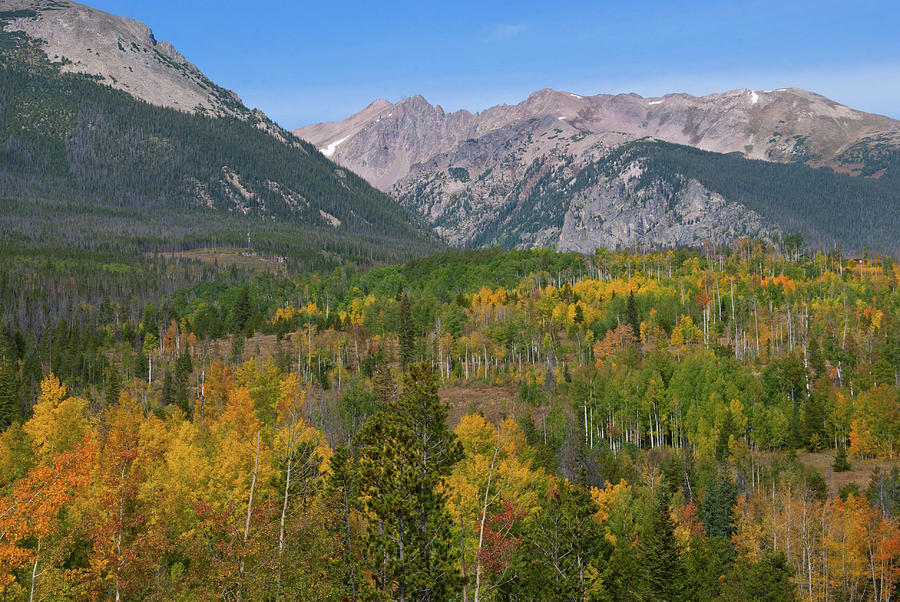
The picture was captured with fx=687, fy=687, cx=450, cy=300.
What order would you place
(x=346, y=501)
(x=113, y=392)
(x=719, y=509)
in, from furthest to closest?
(x=113, y=392) < (x=719, y=509) < (x=346, y=501)

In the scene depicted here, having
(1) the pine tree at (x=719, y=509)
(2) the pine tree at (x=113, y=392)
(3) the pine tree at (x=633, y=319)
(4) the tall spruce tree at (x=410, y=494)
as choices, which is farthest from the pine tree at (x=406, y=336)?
(4) the tall spruce tree at (x=410, y=494)

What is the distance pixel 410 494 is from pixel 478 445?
23343mm

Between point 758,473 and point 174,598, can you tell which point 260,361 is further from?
point 174,598

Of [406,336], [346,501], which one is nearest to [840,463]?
[406,336]

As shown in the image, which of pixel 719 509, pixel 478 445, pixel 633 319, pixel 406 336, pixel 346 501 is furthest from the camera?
pixel 633 319

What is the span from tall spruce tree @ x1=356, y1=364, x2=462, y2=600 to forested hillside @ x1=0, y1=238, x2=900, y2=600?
0.10 m

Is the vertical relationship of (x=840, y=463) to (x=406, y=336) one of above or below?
below

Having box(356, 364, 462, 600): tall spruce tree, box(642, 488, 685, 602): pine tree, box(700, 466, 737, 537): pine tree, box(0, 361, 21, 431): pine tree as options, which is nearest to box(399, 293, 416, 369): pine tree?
box(0, 361, 21, 431): pine tree

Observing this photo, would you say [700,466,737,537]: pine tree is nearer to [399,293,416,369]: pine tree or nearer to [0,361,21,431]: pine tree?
[399,293,416,369]: pine tree

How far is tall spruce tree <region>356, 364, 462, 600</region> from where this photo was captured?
28.9 m

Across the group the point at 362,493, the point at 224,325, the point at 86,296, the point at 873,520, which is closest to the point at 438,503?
the point at 362,493

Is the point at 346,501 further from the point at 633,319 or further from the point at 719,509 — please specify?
the point at 633,319

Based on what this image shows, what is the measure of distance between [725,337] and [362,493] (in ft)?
446

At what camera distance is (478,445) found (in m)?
52.6
